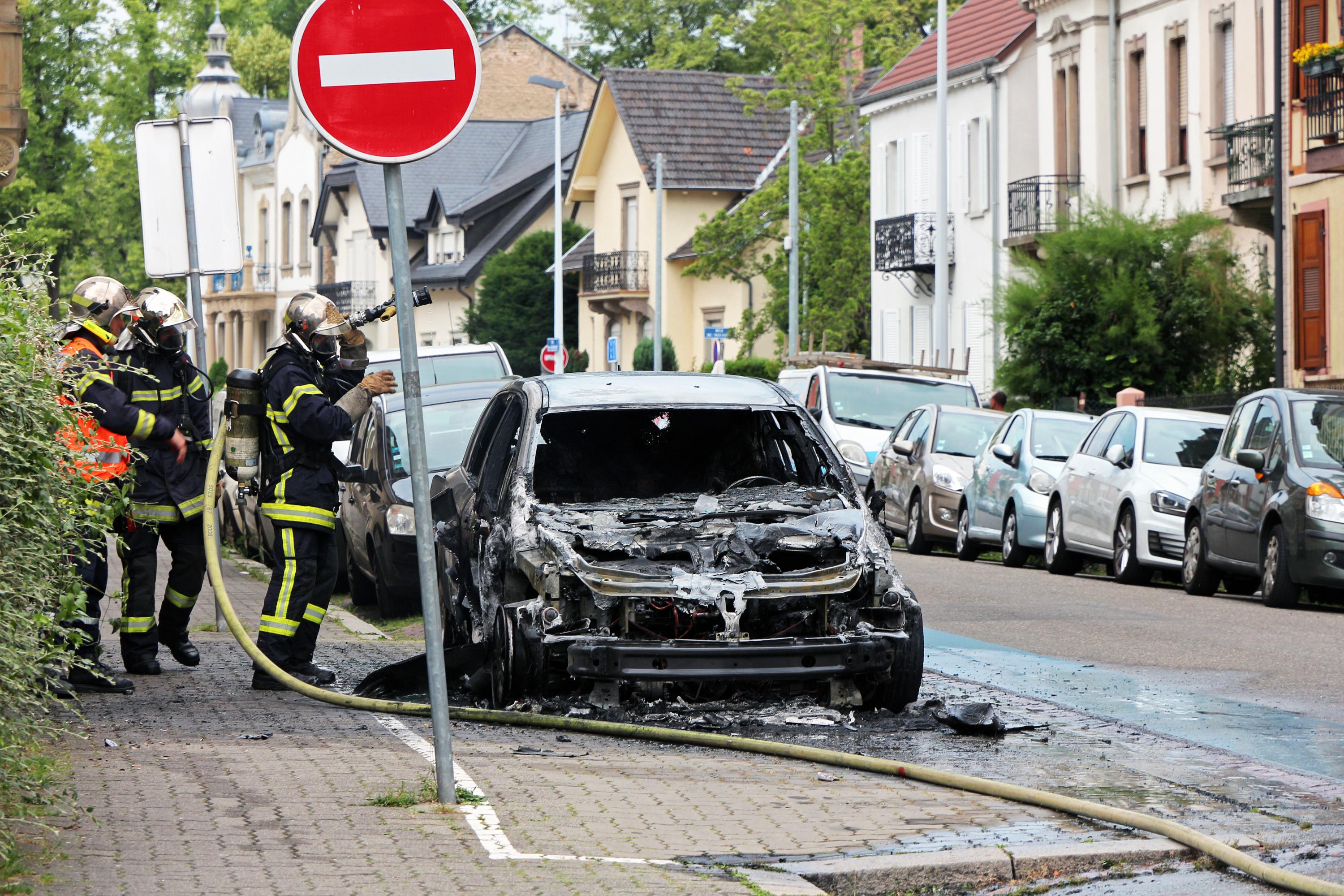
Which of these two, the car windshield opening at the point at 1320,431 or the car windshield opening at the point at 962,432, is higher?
the car windshield opening at the point at 1320,431

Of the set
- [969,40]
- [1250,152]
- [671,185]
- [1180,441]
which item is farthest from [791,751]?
[671,185]

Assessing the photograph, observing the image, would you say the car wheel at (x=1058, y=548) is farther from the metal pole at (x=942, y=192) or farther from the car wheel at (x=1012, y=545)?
the metal pole at (x=942, y=192)

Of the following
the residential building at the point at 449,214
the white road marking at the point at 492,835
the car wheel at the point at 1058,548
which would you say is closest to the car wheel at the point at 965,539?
the car wheel at the point at 1058,548

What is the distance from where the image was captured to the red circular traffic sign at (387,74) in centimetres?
714

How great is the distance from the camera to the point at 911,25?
220 feet

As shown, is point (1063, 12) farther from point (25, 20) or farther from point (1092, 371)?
point (25, 20)

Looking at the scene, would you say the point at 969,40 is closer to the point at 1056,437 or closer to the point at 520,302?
the point at 520,302

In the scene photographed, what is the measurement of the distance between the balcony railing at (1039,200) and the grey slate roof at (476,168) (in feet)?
114

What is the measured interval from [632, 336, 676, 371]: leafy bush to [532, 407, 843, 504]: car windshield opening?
5033 cm

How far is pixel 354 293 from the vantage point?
82.8 meters

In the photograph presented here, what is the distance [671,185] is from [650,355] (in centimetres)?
515

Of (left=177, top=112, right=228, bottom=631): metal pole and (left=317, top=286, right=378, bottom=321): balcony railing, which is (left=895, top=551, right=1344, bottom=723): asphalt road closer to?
(left=177, top=112, right=228, bottom=631): metal pole

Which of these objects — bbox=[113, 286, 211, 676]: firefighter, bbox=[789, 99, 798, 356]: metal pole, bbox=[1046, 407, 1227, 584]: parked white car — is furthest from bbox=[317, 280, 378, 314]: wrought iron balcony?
bbox=[113, 286, 211, 676]: firefighter

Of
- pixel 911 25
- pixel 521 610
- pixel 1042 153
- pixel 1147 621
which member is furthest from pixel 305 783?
pixel 911 25
